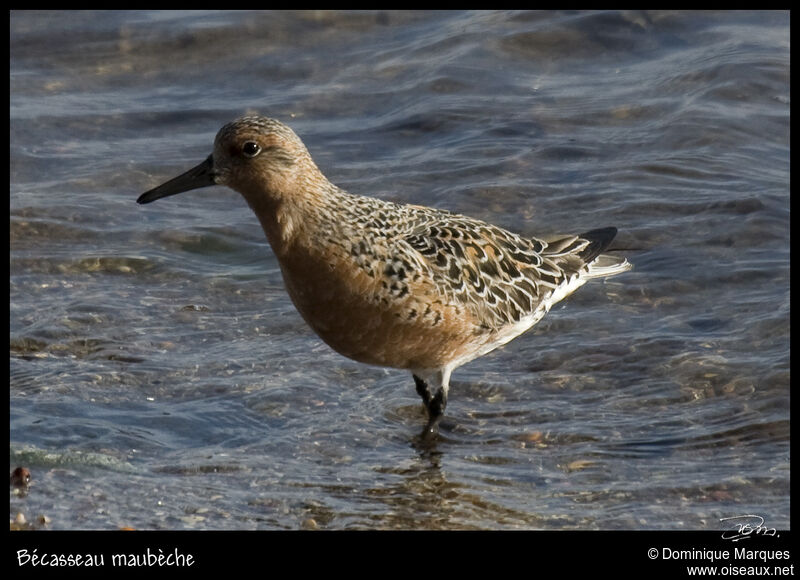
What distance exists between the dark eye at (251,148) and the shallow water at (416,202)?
2041mm

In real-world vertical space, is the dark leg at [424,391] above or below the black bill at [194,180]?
below

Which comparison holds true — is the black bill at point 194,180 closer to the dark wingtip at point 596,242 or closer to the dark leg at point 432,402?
the dark leg at point 432,402

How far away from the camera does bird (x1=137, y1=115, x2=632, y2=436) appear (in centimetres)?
901

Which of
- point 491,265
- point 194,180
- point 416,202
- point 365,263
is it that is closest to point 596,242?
point 491,265

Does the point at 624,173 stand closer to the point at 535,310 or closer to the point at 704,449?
the point at 535,310

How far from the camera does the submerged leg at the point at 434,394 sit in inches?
389

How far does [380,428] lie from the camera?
32.7 ft

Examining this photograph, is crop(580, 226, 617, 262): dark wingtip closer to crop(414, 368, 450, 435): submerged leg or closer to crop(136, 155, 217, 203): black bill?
crop(414, 368, 450, 435): submerged leg

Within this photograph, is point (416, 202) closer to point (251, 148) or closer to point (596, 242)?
point (596, 242)

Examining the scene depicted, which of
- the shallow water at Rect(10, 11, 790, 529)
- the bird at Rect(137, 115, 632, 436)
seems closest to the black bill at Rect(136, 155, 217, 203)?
the bird at Rect(137, 115, 632, 436)

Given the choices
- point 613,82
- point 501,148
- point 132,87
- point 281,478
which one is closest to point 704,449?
point 281,478

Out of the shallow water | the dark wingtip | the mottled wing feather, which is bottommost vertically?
the shallow water

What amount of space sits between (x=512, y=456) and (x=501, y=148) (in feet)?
19.8

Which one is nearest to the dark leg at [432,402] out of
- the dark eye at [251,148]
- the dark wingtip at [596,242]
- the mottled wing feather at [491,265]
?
the mottled wing feather at [491,265]
